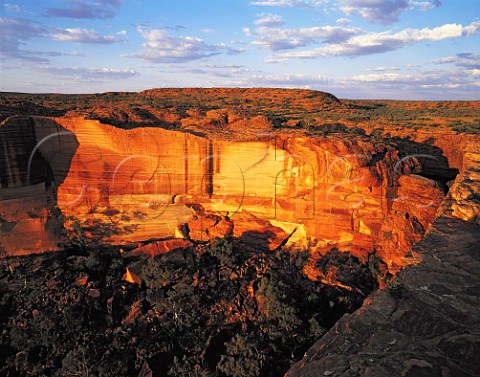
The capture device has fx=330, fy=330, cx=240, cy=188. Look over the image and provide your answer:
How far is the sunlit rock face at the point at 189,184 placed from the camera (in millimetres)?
14359

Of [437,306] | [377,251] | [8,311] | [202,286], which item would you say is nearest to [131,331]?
[202,286]

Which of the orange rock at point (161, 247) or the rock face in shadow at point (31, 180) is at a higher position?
the rock face in shadow at point (31, 180)

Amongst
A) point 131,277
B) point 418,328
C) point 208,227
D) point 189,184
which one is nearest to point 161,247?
point 131,277

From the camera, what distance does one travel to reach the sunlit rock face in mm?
14359

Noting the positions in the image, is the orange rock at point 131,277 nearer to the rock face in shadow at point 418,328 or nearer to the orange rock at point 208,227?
the orange rock at point 208,227

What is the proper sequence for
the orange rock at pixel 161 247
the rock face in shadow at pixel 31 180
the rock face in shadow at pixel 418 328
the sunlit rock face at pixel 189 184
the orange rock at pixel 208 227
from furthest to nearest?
1. the orange rock at pixel 208 227
2. the orange rock at pixel 161 247
3. the rock face in shadow at pixel 31 180
4. the sunlit rock face at pixel 189 184
5. the rock face in shadow at pixel 418 328

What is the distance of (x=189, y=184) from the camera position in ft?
53.2

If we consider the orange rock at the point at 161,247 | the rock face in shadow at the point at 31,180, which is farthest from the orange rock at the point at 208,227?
the rock face in shadow at the point at 31,180

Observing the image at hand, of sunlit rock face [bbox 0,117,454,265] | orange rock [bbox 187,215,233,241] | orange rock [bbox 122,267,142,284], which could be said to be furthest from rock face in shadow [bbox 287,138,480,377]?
orange rock [bbox 122,267,142,284]

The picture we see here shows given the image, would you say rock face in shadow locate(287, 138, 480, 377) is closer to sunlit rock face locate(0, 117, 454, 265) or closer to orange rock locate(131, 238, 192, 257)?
sunlit rock face locate(0, 117, 454, 265)

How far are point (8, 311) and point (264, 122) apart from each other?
14561 millimetres

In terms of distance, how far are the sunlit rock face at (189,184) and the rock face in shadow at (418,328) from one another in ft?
31.0

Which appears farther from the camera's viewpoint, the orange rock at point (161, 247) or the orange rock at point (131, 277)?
the orange rock at point (161, 247)

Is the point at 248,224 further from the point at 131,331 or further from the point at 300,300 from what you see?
the point at 131,331
